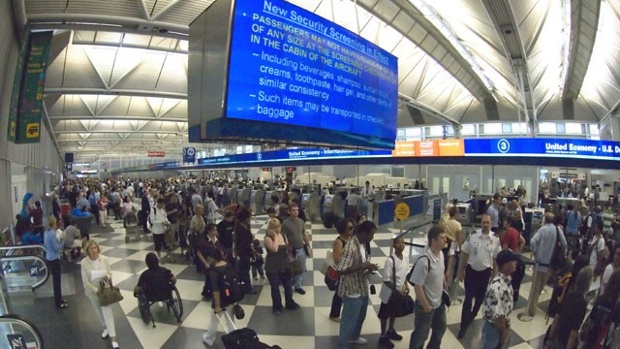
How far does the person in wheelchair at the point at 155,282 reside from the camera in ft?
14.8

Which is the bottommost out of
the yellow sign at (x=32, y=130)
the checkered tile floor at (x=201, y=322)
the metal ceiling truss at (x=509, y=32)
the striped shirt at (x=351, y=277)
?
the checkered tile floor at (x=201, y=322)

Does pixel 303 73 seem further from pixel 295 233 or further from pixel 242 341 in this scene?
pixel 242 341

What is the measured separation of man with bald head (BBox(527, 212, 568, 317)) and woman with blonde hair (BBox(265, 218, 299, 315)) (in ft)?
11.9

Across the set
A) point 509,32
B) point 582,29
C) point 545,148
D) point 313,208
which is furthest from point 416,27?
point 313,208

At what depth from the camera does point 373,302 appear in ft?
18.0

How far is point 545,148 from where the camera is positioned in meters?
11.3

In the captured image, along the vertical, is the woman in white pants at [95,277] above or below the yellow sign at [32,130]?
below

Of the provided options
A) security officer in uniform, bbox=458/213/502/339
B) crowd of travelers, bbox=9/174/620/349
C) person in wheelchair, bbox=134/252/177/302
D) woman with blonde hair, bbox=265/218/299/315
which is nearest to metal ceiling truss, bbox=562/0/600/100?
crowd of travelers, bbox=9/174/620/349

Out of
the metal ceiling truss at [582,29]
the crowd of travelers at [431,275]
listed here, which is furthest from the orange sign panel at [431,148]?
the crowd of travelers at [431,275]

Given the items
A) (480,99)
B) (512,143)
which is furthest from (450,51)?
(480,99)

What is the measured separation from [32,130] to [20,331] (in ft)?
26.5

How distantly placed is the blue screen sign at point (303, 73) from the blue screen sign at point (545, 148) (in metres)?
8.14

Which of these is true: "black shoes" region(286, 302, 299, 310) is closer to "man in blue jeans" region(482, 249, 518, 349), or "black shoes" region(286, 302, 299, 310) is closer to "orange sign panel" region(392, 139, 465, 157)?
"man in blue jeans" region(482, 249, 518, 349)

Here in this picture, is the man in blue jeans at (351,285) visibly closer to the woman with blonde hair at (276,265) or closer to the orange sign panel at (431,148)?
the woman with blonde hair at (276,265)
